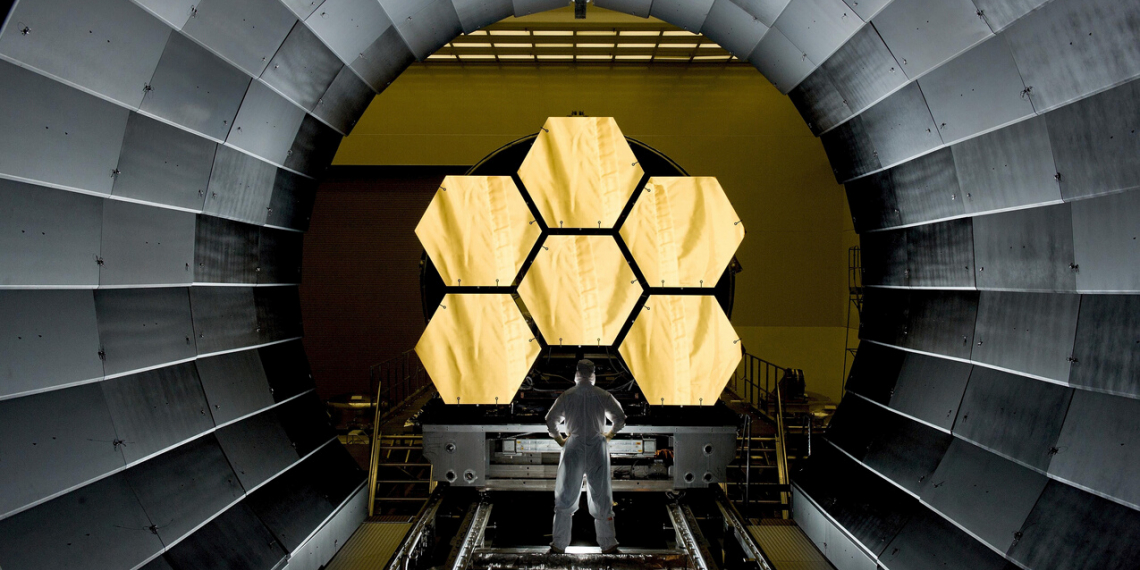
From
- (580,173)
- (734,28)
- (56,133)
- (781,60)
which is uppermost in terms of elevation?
(734,28)

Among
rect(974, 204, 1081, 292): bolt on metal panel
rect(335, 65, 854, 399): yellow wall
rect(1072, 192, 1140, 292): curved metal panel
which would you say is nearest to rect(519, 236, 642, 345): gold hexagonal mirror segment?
rect(974, 204, 1081, 292): bolt on metal panel

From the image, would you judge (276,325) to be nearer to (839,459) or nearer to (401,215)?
(839,459)

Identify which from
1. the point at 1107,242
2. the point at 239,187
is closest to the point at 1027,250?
the point at 1107,242

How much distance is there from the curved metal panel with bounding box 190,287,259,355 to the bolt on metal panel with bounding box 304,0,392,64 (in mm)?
1919

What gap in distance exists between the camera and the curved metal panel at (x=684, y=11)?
13.7 feet

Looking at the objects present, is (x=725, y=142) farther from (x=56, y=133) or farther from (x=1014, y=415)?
(x=56, y=133)

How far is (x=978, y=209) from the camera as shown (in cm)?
319

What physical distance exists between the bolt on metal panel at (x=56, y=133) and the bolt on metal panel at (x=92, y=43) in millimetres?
72

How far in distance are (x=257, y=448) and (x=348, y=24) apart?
10.2ft

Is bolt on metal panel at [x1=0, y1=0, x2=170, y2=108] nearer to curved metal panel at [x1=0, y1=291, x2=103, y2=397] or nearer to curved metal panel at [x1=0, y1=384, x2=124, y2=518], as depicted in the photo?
curved metal panel at [x1=0, y1=291, x2=103, y2=397]

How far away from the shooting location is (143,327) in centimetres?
290

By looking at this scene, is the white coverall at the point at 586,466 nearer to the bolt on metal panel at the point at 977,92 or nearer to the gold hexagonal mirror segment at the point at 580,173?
the gold hexagonal mirror segment at the point at 580,173

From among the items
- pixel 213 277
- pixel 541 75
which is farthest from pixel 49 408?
pixel 541 75

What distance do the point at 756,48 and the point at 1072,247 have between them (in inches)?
105
